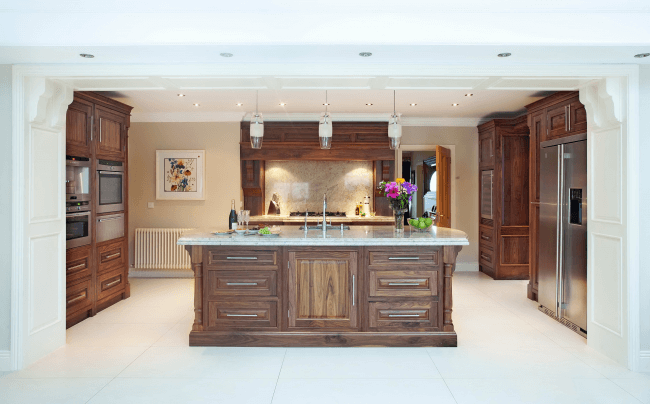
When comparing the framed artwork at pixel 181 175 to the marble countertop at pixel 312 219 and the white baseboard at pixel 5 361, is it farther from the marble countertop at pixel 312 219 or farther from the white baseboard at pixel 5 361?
the white baseboard at pixel 5 361

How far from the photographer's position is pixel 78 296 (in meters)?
4.42

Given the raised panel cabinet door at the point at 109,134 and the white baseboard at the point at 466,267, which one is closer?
the raised panel cabinet door at the point at 109,134

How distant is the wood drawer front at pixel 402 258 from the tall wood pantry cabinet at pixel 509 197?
122 inches

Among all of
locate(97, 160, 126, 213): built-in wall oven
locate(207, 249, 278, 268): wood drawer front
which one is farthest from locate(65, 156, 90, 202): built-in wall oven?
locate(207, 249, 278, 268): wood drawer front

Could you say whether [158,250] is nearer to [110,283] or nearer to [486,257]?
[110,283]

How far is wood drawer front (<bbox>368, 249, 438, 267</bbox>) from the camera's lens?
3674 mm

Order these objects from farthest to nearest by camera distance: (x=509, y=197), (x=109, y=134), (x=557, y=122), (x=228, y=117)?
(x=228, y=117) → (x=509, y=197) → (x=109, y=134) → (x=557, y=122)

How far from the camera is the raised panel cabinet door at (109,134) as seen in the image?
4.79 m

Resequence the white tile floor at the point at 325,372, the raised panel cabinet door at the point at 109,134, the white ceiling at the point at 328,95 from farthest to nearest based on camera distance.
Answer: the raised panel cabinet door at the point at 109,134 < the white ceiling at the point at 328,95 < the white tile floor at the point at 325,372

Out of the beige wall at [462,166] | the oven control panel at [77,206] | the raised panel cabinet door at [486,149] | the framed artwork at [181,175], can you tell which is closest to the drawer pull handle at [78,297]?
the oven control panel at [77,206]

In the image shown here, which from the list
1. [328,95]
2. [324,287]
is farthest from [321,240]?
[328,95]

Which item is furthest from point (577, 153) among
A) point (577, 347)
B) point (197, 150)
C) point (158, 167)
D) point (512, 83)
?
point (158, 167)

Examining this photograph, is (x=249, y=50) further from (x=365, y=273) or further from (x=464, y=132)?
(x=464, y=132)

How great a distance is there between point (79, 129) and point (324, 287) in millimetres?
2846
